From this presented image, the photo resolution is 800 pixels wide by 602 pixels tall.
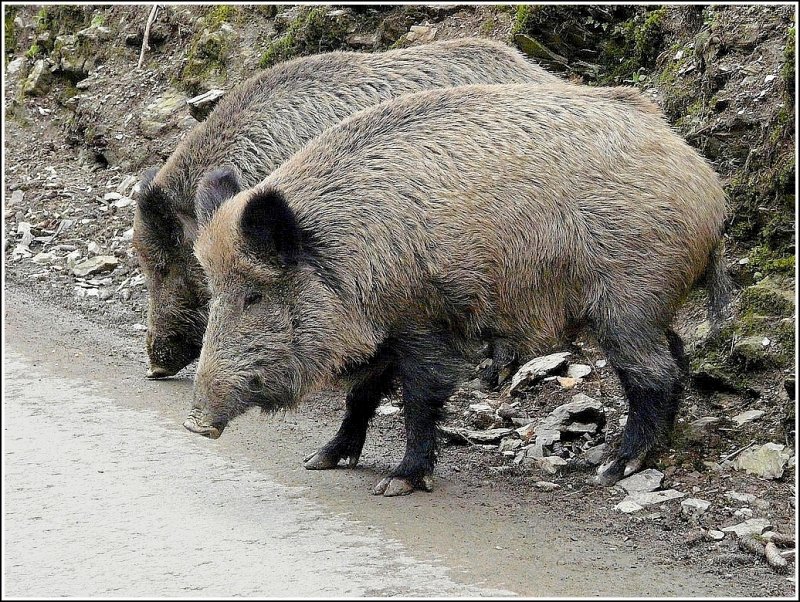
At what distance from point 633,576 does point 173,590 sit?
1.97 m

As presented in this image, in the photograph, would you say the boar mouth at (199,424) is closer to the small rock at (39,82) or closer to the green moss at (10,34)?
the small rock at (39,82)

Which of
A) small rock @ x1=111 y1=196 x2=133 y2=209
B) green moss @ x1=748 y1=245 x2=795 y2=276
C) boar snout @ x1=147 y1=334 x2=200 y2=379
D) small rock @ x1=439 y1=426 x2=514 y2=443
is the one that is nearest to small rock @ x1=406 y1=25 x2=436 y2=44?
small rock @ x1=111 y1=196 x2=133 y2=209

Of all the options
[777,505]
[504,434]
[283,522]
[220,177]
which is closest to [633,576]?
[777,505]

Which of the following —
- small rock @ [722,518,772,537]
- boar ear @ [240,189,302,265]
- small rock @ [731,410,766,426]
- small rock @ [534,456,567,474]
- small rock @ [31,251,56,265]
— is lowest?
small rock @ [722,518,772,537]

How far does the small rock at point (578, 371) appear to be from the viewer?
777 cm

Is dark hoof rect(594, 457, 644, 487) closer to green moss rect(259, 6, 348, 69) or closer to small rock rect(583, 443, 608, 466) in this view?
small rock rect(583, 443, 608, 466)

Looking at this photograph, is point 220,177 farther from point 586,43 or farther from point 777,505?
point 586,43

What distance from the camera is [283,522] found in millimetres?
5762

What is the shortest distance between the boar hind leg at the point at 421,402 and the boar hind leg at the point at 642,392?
2.94ft

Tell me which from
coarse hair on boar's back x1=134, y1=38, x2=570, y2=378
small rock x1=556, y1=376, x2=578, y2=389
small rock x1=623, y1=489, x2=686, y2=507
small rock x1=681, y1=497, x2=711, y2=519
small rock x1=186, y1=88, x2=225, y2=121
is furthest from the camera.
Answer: small rock x1=186, y1=88, x2=225, y2=121

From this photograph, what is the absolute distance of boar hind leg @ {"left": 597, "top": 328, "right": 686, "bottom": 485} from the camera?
6.16 m

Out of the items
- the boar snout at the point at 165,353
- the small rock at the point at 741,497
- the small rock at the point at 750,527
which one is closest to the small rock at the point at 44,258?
the boar snout at the point at 165,353

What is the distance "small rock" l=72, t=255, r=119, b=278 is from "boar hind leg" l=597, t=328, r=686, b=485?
585 centimetres

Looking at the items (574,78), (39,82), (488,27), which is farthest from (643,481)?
(39,82)
